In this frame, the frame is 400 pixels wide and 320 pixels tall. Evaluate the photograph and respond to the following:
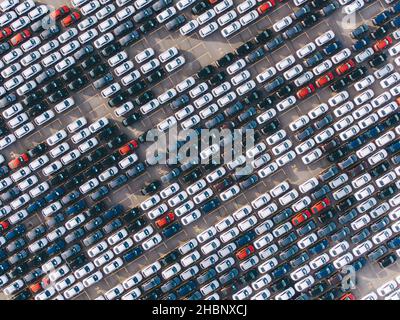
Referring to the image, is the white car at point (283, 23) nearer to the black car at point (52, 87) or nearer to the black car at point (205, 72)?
the black car at point (205, 72)

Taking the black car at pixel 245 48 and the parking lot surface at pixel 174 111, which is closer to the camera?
the black car at pixel 245 48

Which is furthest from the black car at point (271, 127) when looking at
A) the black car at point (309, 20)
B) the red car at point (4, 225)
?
the red car at point (4, 225)

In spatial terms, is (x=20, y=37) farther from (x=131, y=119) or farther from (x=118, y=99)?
(x=131, y=119)

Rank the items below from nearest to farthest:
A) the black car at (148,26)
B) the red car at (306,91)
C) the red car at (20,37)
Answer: the red car at (20,37) → the black car at (148,26) → the red car at (306,91)

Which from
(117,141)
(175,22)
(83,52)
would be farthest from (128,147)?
(175,22)

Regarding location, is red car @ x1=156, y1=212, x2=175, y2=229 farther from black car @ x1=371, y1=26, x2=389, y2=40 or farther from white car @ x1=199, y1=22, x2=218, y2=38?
black car @ x1=371, y1=26, x2=389, y2=40
